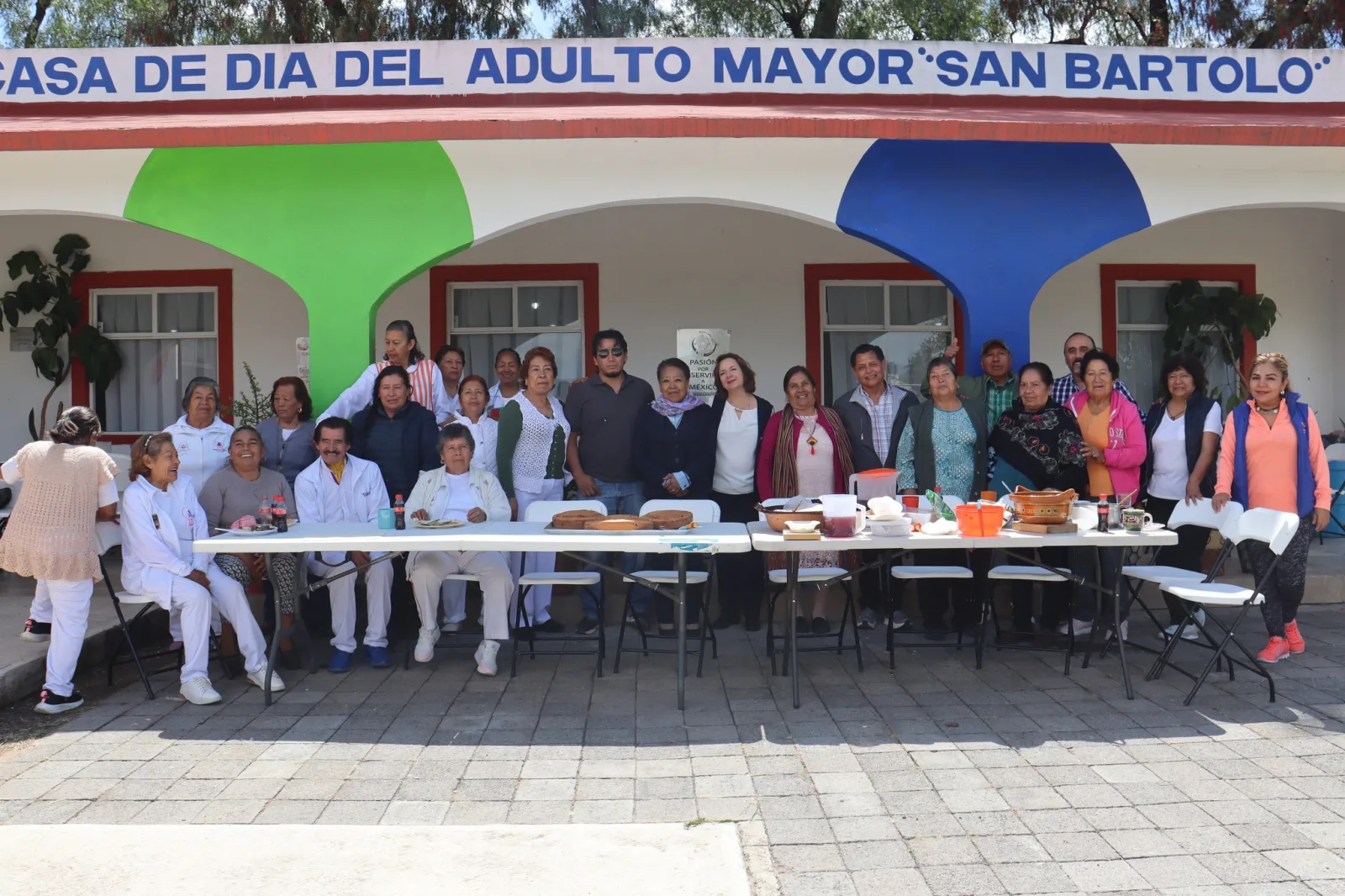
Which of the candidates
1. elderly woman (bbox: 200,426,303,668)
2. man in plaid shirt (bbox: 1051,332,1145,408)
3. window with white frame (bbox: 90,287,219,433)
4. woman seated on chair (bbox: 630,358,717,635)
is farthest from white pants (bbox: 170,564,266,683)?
man in plaid shirt (bbox: 1051,332,1145,408)

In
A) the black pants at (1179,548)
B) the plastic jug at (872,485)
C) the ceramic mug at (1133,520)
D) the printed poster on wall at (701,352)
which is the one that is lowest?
the black pants at (1179,548)

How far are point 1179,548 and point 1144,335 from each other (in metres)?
3.94

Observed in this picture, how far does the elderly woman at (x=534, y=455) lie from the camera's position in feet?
19.3

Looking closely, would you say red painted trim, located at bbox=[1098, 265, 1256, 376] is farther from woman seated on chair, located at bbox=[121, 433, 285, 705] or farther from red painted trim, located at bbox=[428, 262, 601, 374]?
woman seated on chair, located at bbox=[121, 433, 285, 705]

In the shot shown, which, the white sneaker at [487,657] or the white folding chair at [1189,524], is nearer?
the white folding chair at [1189,524]

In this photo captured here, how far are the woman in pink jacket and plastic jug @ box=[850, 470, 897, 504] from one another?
1.03m

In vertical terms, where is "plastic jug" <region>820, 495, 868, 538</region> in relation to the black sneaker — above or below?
above

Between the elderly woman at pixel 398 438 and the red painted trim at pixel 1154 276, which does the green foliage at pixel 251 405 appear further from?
the red painted trim at pixel 1154 276

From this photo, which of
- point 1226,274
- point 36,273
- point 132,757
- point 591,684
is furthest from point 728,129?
point 36,273

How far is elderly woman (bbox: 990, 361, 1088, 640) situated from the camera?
18.1 ft

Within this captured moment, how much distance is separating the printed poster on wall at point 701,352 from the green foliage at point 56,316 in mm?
4803

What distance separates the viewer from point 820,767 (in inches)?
153

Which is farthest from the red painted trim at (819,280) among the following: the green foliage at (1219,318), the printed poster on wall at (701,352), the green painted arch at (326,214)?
the green painted arch at (326,214)

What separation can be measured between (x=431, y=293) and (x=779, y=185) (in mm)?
3579
